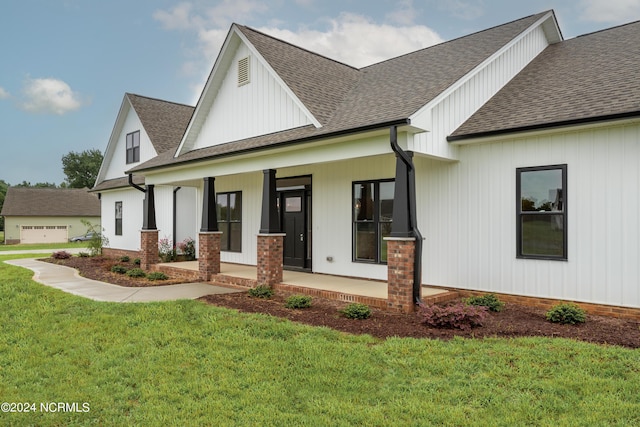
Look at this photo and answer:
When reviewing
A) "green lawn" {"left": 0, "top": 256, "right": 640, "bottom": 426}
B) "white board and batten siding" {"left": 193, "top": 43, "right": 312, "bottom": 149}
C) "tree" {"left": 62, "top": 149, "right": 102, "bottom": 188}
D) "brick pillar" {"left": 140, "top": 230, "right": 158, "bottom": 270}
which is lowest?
"green lawn" {"left": 0, "top": 256, "right": 640, "bottom": 426}

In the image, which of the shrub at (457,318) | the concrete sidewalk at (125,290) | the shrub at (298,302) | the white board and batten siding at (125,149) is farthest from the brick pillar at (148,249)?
the shrub at (457,318)

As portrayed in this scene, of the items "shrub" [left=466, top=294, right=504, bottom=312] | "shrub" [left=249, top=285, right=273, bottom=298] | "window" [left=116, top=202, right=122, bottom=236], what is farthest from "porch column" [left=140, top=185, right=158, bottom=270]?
"shrub" [left=466, top=294, right=504, bottom=312]

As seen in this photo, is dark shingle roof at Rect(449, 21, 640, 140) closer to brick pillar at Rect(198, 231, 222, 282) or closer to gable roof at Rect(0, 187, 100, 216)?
brick pillar at Rect(198, 231, 222, 282)

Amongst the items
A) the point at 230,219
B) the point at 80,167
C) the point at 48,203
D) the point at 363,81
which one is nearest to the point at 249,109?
the point at 363,81

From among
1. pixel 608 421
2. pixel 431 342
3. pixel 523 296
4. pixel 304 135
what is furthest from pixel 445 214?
pixel 608 421

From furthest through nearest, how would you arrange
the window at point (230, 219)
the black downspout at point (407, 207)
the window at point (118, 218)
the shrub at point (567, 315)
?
the window at point (118, 218)
the window at point (230, 219)
the black downspout at point (407, 207)
the shrub at point (567, 315)

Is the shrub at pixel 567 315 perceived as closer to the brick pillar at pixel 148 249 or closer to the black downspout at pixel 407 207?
the black downspout at pixel 407 207

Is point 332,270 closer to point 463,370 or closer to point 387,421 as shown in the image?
point 463,370

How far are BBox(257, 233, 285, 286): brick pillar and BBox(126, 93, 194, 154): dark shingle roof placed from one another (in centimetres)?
1099

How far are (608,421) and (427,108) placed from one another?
5.76 metres

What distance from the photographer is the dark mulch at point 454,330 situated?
6277mm

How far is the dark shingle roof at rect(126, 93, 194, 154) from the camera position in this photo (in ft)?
65.0

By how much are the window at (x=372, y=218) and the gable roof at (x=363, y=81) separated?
6.56ft

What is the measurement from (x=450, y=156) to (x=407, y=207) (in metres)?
2.07
